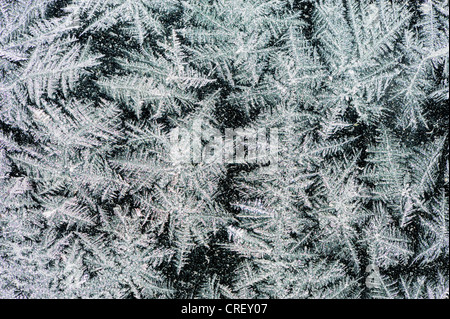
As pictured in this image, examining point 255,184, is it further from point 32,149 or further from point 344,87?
point 32,149

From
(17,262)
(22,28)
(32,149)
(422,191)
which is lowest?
(17,262)

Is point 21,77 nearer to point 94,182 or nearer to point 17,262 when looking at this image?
point 94,182

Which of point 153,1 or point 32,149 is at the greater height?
point 153,1

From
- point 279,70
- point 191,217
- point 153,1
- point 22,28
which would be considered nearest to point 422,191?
point 279,70

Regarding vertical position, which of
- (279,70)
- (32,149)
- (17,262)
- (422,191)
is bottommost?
(17,262)

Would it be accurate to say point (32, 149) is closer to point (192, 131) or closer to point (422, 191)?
point (192, 131)

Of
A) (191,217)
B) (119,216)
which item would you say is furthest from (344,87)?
(119,216)

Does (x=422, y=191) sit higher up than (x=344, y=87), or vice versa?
(x=344, y=87)
